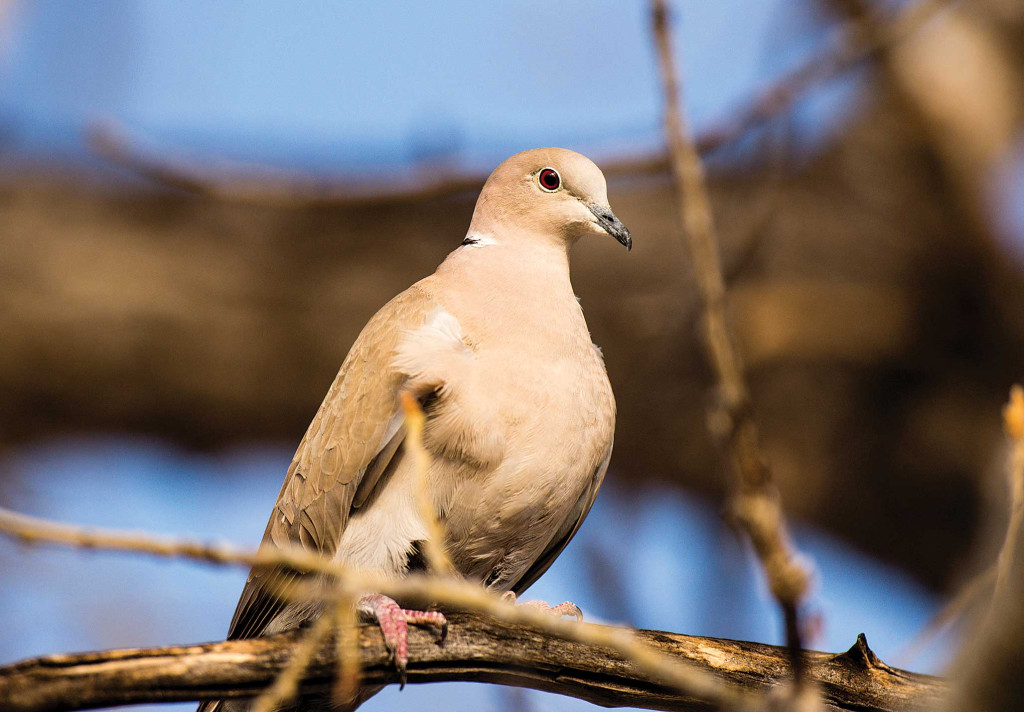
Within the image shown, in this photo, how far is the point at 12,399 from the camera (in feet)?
15.4

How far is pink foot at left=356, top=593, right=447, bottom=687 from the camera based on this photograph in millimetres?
1968

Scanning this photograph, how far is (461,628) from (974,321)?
3.81m

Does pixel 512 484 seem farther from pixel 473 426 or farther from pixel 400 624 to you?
pixel 400 624

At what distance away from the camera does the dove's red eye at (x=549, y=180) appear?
8.32 feet

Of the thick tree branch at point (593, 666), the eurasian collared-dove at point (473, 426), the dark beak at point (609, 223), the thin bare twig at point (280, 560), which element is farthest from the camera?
the dark beak at point (609, 223)

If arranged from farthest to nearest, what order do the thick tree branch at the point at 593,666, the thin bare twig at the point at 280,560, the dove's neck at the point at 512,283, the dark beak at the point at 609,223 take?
A: the dark beak at the point at 609,223
the dove's neck at the point at 512,283
the thick tree branch at the point at 593,666
the thin bare twig at the point at 280,560

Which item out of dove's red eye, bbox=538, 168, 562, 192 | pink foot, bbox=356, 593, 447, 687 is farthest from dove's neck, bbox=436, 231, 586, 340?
pink foot, bbox=356, 593, 447, 687

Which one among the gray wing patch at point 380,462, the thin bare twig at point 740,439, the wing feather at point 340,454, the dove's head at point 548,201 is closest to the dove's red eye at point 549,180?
the dove's head at point 548,201

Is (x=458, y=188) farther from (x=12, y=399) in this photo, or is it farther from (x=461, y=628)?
(x=12, y=399)

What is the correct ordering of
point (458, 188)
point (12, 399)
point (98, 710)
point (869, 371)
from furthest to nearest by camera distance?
point (869, 371)
point (12, 399)
point (458, 188)
point (98, 710)

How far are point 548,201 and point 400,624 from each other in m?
1.09

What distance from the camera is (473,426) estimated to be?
213 centimetres

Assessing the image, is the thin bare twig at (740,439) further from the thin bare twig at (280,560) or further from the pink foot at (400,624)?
the pink foot at (400,624)

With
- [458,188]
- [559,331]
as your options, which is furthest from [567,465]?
[458,188]
